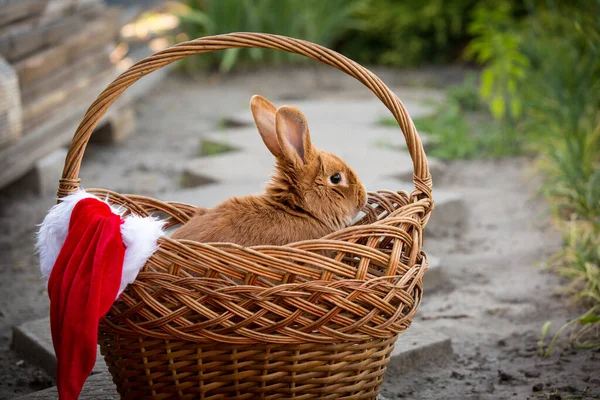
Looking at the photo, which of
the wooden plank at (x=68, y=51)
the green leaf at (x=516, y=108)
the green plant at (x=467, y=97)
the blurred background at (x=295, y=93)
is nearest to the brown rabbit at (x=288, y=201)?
the blurred background at (x=295, y=93)

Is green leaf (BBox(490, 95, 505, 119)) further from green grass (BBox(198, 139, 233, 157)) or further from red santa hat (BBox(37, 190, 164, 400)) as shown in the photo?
red santa hat (BBox(37, 190, 164, 400))

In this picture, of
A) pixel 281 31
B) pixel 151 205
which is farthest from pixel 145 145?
pixel 151 205

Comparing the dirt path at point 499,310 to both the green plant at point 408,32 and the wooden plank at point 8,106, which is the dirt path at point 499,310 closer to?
the wooden plank at point 8,106

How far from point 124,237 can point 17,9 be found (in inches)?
113

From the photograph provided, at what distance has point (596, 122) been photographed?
432 centimetres

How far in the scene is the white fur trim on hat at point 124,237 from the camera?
170 cm

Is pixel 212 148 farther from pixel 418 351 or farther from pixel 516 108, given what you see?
pixel 418 351

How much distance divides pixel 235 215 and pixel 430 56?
6.70 m

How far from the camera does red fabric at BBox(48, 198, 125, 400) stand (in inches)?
65.9

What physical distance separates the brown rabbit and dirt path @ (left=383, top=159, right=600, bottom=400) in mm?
681

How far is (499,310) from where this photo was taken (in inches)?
117

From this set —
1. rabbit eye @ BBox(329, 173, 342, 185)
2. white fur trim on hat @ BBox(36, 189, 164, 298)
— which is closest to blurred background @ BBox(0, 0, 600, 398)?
white fur trim on hat @ BBox(36, 189, 164, 298)

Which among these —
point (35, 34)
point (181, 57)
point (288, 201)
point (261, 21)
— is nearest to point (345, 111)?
point (261, 21)

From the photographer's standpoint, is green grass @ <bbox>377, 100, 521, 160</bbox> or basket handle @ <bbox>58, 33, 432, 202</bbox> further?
green grass @ <bbox>377, 100, 521, 160</bbox>
